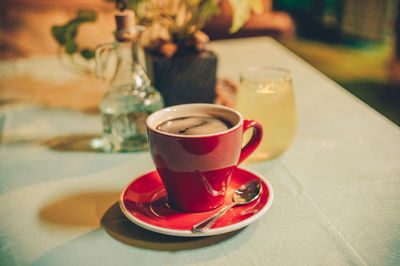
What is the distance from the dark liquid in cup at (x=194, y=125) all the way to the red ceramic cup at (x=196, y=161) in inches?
0.4

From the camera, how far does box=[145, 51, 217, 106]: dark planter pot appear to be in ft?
2.56

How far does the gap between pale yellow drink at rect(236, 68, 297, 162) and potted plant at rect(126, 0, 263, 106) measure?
144 millimetres

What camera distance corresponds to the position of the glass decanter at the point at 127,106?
0.72m

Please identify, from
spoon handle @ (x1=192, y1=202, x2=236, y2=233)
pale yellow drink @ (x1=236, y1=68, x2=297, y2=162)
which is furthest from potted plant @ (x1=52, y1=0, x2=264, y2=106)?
spoon handle @ (x1=192, y1=202, x2=236, y2=233)

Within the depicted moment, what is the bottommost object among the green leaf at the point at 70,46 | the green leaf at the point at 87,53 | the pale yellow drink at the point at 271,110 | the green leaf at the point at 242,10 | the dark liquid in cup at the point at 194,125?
the pale yellow drink at the point at 271,110

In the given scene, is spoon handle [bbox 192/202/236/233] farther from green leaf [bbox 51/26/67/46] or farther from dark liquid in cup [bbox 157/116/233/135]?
green leaf [bbox 51/26/67/46]

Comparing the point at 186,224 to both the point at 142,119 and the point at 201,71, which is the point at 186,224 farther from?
the point at 201,71

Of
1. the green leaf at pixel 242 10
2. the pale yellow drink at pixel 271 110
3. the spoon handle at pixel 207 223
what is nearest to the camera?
the spoon handle at pixel 207 223

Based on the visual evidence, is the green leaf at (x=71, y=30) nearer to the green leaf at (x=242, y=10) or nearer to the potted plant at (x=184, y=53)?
the potted plant at (x=184, y=53)

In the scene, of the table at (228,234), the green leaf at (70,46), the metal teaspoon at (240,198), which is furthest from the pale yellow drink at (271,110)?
the green leaf at (70,46)

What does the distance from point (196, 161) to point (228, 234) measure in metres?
0.10

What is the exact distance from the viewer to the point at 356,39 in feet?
12.3

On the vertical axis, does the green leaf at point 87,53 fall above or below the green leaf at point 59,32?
below

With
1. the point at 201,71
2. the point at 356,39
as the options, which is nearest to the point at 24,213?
the point at 201,71
